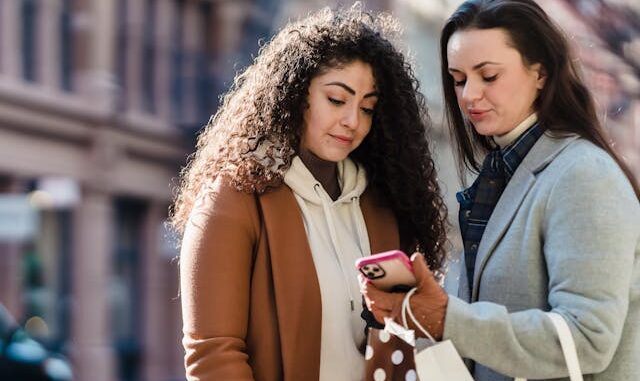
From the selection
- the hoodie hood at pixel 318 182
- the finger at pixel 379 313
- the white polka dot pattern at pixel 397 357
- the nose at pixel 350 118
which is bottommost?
the white polka dot pattern at pixel 397 357

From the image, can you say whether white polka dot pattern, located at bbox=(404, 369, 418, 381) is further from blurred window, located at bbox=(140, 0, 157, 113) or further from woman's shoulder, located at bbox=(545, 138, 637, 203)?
blurred window, located at bbox=(140, 0, 157, 113)

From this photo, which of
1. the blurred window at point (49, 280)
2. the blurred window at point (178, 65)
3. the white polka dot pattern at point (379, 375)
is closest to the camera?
the white polka dot pattern at point (379, 375)

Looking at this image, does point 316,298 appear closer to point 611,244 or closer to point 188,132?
point 611,244

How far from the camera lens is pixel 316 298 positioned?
123 inches

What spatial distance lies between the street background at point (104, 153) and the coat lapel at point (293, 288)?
1198cm

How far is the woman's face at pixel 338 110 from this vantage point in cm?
323

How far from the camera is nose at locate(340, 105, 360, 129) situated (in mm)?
3225

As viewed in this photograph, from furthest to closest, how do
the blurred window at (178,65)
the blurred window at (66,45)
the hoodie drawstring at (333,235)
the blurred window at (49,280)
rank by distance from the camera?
the blurred window at (178,65)
the blurred window at (66,45)
the blurred window at (49,280)
the hoodie drawstring at (333,235)

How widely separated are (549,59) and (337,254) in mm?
726

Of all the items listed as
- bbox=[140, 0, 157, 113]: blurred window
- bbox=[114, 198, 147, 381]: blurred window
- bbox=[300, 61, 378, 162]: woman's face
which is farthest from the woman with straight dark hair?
bbox=[140, 0, 157, 113]: blurred window

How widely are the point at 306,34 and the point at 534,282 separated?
94cm

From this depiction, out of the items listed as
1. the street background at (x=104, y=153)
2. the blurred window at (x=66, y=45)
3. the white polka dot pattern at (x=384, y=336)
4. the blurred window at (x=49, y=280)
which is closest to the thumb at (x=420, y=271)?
the white polka dot pattern at (x=384, y=336)

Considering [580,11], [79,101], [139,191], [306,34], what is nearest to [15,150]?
[79,101]

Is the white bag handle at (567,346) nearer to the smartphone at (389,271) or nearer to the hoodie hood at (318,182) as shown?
the smartphone at (389,271)
